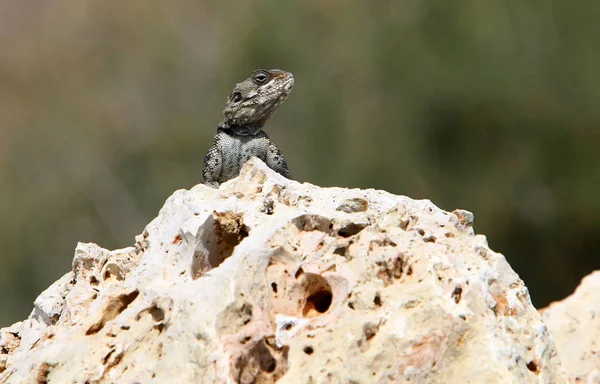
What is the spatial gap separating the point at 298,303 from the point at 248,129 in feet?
8.91

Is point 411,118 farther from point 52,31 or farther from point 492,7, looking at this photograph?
point 52,31

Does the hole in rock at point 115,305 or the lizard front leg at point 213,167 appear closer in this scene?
the hole in rock at point 115,305

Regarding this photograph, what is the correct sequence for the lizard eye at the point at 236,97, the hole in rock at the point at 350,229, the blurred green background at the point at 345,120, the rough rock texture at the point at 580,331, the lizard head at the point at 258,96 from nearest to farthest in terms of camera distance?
the hole in rock at the point at 350,229 < the rough rock texture at the point at 580,331 < the lizard head at the point at 258,96 < the lizard eye at the point at 236,97 < the blurred green background at the point at 345,120

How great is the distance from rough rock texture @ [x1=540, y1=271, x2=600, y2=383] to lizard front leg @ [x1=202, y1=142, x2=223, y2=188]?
7.39 ft

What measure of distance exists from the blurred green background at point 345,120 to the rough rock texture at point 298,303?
9.87 m

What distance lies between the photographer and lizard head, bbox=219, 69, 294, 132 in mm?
6277

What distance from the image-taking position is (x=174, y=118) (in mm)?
19078

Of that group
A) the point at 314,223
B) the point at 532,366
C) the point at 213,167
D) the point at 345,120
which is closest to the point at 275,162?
the point at 213,167

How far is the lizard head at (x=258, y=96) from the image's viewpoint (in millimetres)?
6277

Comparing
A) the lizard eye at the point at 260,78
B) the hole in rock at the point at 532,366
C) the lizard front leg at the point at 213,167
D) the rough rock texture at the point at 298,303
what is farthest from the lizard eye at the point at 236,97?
the hole in rock at the point at 532,366

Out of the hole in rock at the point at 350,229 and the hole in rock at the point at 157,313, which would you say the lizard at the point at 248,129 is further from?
the hole in rock at the point at 157,313

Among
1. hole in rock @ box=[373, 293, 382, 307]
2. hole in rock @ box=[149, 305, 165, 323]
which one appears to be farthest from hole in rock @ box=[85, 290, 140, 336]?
hole in rock @ box=[373, 293, 382, 307]

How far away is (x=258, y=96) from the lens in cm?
630

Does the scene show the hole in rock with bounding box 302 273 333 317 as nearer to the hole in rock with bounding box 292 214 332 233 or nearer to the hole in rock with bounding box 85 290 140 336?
the hole in rock with bounding box 292 214 332 233
